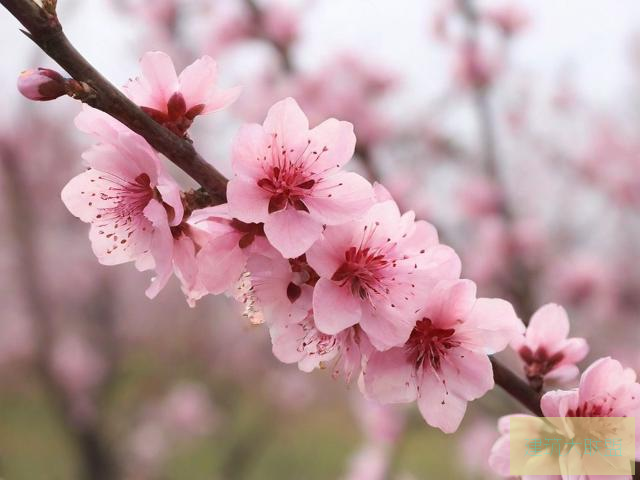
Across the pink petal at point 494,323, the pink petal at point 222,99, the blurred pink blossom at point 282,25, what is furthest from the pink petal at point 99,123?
the blurred pink blossom at point 282,25

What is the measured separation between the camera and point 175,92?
0.75 metres

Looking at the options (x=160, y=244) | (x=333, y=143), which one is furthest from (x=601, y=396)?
(x=160, y=244)

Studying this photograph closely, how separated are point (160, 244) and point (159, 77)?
0.69ft

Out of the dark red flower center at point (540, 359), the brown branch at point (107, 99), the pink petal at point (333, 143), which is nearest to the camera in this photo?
the brown branch at point (107, 99)

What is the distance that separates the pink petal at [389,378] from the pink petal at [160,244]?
0.27 metres

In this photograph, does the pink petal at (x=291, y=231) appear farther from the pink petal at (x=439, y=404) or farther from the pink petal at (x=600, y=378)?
the pink petal at (x=600, y=378)

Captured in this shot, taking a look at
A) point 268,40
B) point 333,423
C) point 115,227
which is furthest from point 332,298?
point 333,423

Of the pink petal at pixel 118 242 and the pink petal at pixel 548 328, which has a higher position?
the pink petal at pixel 118 242

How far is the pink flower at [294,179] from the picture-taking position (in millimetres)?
663

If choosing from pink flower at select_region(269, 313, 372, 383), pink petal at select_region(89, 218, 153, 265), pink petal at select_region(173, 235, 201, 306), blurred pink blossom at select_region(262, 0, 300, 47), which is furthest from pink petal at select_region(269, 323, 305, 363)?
blurred pink blossom at select_region(262, 0, 300, 47)

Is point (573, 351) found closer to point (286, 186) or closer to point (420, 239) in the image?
point (420, 239)

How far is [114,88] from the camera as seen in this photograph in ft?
2.12

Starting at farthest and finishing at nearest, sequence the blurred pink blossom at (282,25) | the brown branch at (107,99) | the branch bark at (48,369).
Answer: the branch bark at (48,369) < the blurred pink blossom at (282,25) < the brown branch at (107,99)

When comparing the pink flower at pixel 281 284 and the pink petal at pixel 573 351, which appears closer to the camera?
the pink flower at pixel 281 284
